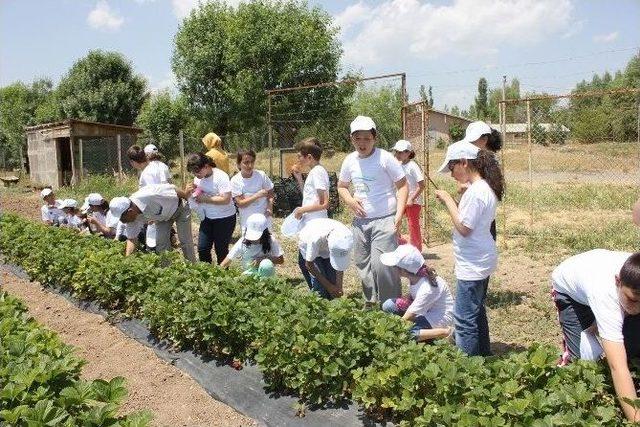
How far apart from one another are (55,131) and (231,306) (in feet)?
61.5

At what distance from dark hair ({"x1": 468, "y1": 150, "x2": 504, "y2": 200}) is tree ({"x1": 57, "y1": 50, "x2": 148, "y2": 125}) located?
3030 centimetres

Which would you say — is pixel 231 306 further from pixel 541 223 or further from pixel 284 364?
pixel 541 223

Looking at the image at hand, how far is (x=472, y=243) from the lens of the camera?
3.54 m

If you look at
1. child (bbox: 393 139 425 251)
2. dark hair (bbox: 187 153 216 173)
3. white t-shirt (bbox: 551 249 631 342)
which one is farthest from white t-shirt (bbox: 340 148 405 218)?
child (bbox: 393 139 425 251)

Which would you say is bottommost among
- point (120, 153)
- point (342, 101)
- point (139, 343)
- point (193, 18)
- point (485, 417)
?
point (139, 343)

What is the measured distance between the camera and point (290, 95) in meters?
23.3

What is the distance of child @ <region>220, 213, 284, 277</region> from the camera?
5.05 m

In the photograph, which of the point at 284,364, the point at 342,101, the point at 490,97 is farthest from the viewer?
the point at 490,97

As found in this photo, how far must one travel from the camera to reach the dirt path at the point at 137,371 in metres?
3.68

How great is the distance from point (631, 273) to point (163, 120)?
30963mm

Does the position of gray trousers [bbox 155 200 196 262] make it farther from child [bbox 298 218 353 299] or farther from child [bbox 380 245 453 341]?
child [bbox 380 245 453 341]

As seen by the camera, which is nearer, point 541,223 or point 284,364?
point 284,364

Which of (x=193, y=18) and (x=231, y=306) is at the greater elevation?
(x=193, y=18)

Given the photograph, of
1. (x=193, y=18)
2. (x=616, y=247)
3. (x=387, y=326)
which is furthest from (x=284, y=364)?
(x=193, y=18)
